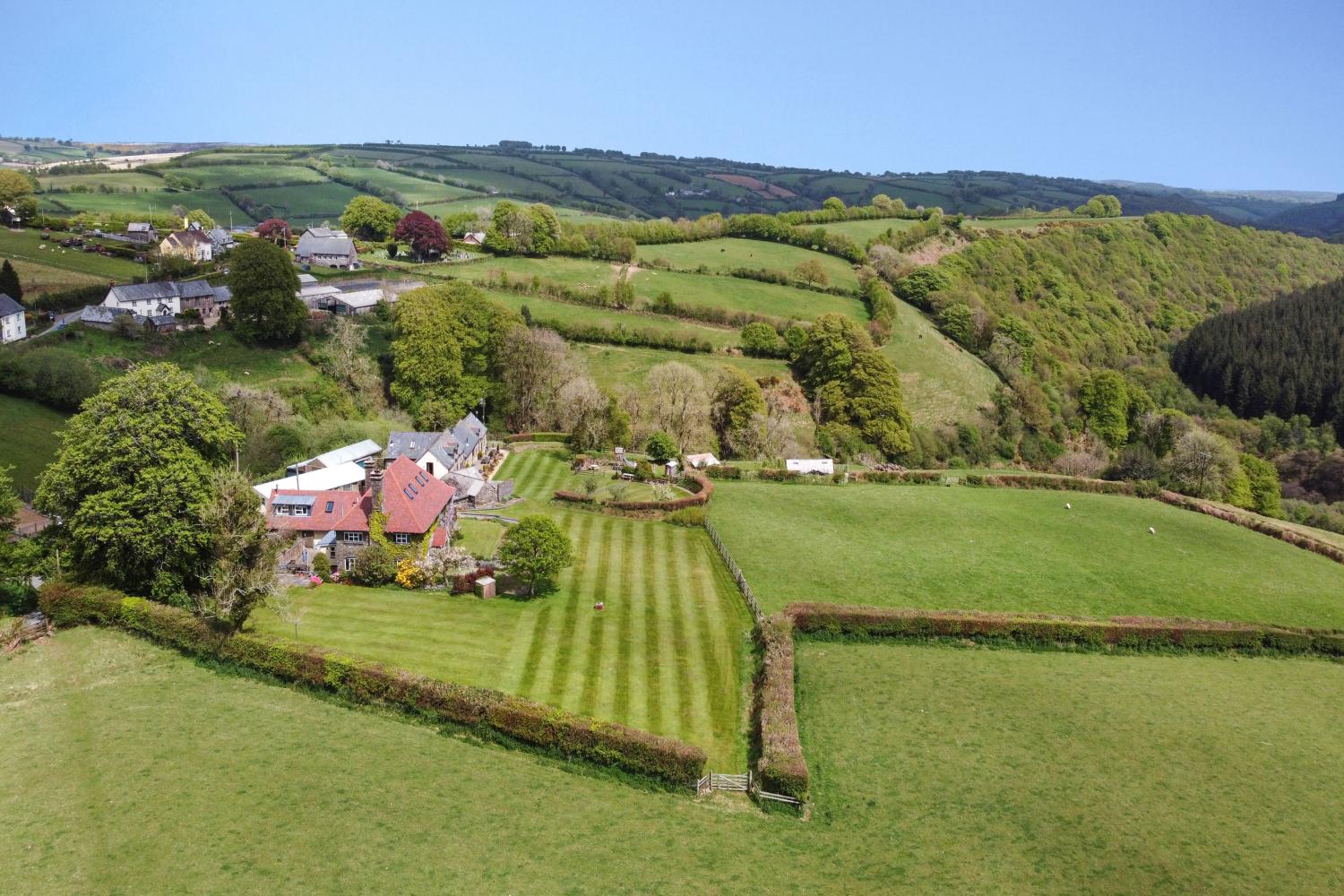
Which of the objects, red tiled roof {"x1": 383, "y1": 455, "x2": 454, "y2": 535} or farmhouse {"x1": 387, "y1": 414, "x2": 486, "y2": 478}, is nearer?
red tiled roof {"x1": 383, "y1": 455, "x2": 454, "y2": 535}

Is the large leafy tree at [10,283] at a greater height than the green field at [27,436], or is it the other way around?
the large leafy tree at [10,283]

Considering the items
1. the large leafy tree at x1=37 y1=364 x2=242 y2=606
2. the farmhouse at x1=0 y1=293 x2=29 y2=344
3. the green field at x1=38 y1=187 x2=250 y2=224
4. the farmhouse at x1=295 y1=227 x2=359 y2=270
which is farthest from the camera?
the green field at x1=38 y1=187 x2=250 y2=224

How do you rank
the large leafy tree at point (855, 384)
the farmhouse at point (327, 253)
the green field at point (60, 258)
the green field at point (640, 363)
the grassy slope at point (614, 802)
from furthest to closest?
the farmhouse at point (327, 253), the green field at point (640, 363), the large leafy tree at point (855, 384), the green field at point (60, 258), the grassy slope at point (614, 802)

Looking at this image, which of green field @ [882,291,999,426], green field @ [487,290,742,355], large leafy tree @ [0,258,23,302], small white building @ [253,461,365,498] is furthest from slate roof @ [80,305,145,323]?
green field @ [882,291,999,426]

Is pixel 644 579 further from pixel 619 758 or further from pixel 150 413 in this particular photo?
pixel 150 413

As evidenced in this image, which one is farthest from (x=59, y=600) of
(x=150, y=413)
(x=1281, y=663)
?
(x=1281, y=663)

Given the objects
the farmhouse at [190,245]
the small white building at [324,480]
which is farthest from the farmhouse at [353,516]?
the farmhouse at [190,245]

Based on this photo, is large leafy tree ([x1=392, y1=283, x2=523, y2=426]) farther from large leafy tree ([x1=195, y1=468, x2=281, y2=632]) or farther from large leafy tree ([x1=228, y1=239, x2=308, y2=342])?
large leafy tree ([x1=195, y1=468, x2=281, y2=632])

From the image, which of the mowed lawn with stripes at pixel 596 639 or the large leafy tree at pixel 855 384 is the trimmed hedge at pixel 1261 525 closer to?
the large leafy tree at pixel 855 384
